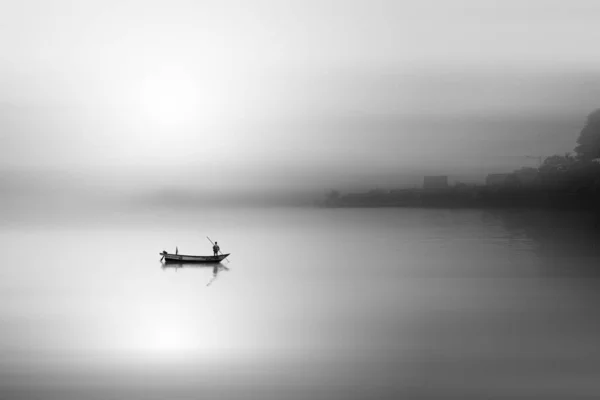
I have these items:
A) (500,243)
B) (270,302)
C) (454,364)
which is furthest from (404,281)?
(500,243)

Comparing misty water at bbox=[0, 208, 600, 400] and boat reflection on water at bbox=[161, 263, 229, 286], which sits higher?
misty water at bbox=[0, 208, 600, 400]

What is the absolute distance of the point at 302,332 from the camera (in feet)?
78.4

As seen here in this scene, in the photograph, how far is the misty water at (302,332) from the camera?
16766 millimetres

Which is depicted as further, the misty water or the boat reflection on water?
the boat reflection on water

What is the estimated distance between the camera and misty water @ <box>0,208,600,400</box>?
16766 mm

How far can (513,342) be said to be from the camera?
2172 cm

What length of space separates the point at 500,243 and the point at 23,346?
230 ft

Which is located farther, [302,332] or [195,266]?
[195,266]

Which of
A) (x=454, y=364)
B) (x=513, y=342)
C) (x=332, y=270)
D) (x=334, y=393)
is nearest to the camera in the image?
(x=334, y=393)

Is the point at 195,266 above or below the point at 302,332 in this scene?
below

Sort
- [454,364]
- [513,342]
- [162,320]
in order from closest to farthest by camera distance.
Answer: [454,364] < [513,342] < [162,320]

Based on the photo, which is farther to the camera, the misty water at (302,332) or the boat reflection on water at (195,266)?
the boat reflection on water at (195,266)

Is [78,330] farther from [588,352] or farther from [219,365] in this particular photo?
[588,352]

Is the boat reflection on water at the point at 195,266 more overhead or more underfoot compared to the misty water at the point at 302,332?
more underfoot
